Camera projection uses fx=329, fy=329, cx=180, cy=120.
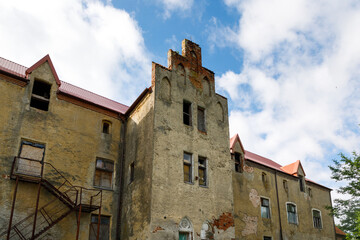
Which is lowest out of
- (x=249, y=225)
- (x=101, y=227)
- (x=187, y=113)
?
(x=101, y=227)

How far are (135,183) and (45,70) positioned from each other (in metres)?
8.59

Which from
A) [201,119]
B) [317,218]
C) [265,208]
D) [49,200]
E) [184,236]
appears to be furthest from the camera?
[317,218]

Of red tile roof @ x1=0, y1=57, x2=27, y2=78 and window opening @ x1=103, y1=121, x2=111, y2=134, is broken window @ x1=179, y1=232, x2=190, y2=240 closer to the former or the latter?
window opening @ x1=103, y1=121, x2=111, y2=134

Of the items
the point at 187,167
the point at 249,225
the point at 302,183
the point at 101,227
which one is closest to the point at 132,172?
the point at 187,167

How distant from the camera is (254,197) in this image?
26.0 meters

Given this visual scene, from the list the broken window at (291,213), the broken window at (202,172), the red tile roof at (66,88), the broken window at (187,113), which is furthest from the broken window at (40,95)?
the broken window at (291,213)

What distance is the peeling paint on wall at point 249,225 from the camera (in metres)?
24.0

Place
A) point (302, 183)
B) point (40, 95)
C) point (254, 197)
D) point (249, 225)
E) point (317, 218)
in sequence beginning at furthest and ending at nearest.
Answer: point (302, 183) → point (317, 218) → point (254, 197) → point (249, 225) → point (40, 95)

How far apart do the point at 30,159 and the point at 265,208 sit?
18134 millimetres

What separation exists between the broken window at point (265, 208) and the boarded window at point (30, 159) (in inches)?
674

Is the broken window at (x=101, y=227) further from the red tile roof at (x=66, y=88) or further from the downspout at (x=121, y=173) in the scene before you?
the red tile roof at (x=66, y=88)

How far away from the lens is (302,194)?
30.7m

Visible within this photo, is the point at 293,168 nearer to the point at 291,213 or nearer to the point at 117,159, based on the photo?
the point at 291,213

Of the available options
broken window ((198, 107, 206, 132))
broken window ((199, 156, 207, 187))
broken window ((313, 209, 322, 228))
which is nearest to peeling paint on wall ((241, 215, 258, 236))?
broken window ((199, 156, 207, 187))
